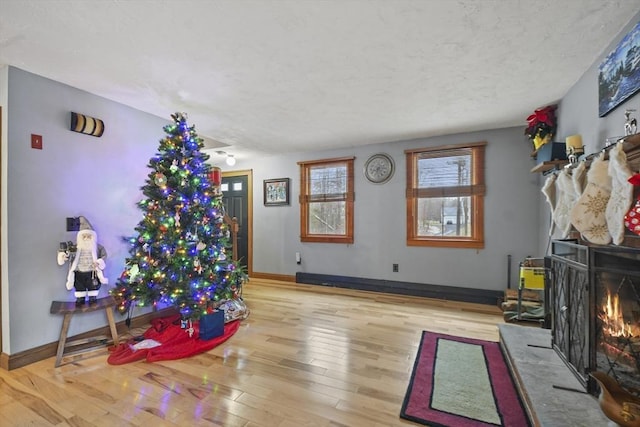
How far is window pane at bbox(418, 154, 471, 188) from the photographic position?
3791mm

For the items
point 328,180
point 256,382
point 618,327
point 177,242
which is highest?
point 328,180

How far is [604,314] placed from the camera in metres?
1.38

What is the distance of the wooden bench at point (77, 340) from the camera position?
219cm

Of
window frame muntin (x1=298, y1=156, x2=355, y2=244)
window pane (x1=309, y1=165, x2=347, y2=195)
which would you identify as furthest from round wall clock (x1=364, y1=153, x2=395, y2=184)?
window pane (x1=309, y1=165, x2=347, y2=195)

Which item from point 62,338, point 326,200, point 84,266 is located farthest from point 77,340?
point 326,200

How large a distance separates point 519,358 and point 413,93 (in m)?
2.21

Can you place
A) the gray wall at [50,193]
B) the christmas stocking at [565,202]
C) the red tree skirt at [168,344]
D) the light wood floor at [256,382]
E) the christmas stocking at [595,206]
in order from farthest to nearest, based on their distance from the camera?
the red tree skirt at [168,344] → the gray wall at [50,193] → the christmas stocking at [565,202] → the light wood floor at [256,382] → the christmas stocking at [595,206]

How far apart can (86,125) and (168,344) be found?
6.81 ft

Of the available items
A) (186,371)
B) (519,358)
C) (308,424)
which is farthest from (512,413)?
(186,371)

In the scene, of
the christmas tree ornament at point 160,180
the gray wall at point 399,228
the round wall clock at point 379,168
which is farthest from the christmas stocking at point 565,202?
the christmas tree ornament at point 160,180

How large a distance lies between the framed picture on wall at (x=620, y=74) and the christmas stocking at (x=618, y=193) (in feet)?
1.80

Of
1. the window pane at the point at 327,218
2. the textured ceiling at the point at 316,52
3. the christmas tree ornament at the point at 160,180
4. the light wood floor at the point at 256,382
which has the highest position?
the textured ceiling at the point at 316,52

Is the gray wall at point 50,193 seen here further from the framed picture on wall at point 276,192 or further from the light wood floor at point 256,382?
the framed picture on wall at point 276,192

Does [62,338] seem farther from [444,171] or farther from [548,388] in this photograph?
[444,171]
